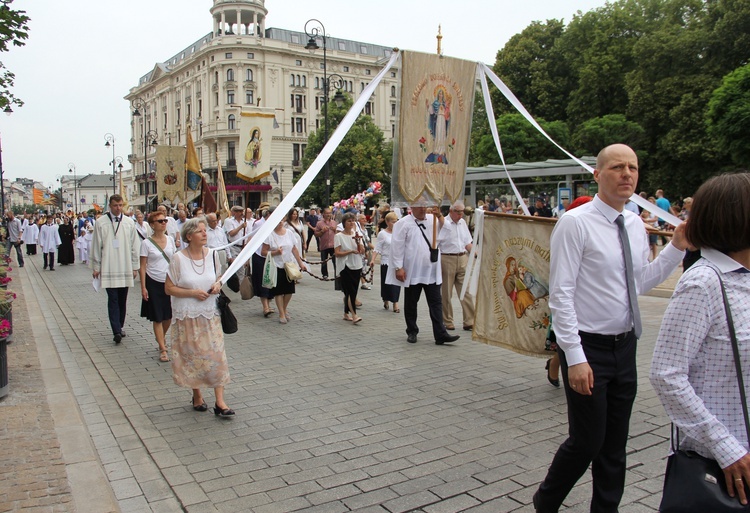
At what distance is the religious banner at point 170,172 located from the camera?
58.3 ft

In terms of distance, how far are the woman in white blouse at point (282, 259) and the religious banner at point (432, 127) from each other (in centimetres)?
322

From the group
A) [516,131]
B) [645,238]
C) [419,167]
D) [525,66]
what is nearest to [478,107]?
[525,66]

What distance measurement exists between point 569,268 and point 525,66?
148 feet

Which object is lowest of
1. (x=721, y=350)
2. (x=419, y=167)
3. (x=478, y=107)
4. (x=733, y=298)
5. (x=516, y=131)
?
(x=721, y=350)

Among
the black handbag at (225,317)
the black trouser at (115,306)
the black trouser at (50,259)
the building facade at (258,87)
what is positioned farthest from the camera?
the building facade at (258,87)

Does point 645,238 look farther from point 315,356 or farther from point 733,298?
point 315,356

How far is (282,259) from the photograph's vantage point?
10.4 m

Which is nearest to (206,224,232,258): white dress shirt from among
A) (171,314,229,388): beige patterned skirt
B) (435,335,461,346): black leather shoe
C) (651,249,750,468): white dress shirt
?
(435,335,461,346): black leather shoe

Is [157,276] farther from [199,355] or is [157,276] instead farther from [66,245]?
[66,245]

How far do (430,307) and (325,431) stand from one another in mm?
3498

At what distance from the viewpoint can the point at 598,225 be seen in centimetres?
316

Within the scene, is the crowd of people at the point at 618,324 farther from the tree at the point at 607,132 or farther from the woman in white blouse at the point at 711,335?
the tree at the point at 607,132

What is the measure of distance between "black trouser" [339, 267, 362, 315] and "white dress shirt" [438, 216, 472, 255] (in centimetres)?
184

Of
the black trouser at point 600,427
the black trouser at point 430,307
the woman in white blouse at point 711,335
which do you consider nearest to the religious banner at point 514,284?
the black trouser at point 430,307
